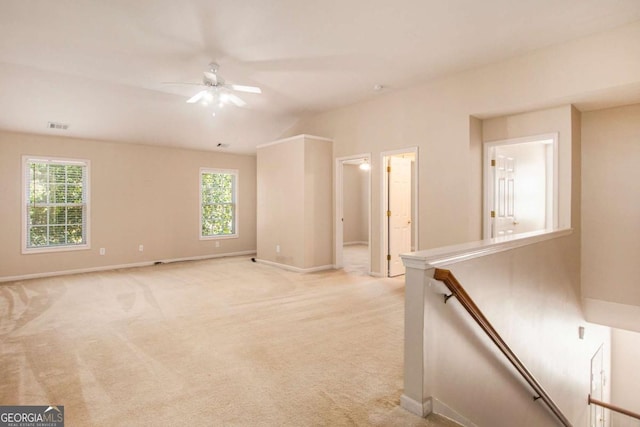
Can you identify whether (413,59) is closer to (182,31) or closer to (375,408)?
(182,31)

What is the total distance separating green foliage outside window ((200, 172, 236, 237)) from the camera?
813 cm

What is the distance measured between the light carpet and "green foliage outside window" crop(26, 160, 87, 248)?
119 centimetres

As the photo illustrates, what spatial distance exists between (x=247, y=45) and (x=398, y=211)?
3707 millimetres

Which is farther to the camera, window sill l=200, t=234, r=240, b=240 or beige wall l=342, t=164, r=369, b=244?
beige wall l=342, t=164, r=369, b=244

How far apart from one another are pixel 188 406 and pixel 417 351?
1.48 metres

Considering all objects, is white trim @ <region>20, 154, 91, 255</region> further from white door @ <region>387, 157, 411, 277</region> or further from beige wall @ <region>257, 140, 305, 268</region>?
white door @ <region>387, 157, 411, 277</region>

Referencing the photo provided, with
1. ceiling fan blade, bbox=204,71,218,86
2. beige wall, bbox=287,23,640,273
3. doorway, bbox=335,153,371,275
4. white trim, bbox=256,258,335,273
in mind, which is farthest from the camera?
doorway, bbox=335,153,371,275

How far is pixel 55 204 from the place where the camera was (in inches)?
244

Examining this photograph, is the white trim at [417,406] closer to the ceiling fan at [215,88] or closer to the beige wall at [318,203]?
the ceiling fan at [215,88]

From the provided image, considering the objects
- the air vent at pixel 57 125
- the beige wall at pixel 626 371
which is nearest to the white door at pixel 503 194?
the beige wall at pixel 626 371

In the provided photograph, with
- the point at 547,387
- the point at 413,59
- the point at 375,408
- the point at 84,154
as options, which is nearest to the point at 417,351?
the point at 375,408

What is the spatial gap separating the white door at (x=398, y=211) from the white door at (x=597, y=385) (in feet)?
10.3

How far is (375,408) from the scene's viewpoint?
217 cm

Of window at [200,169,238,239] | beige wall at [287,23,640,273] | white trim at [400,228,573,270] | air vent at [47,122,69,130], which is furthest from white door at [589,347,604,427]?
air vent at [47,122,69,130]
